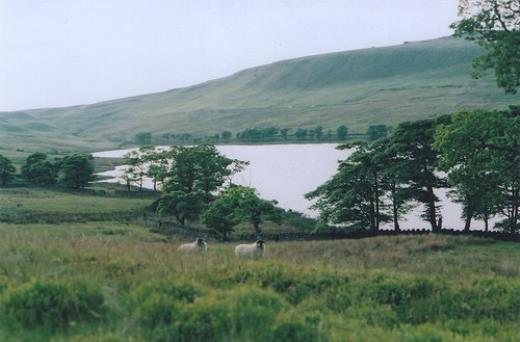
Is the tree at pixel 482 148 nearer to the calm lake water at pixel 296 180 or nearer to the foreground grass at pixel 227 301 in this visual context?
the foreground grass at pixel 227 301

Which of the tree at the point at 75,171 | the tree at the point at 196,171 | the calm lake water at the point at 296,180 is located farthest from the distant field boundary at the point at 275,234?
the tree at the point at 75,171

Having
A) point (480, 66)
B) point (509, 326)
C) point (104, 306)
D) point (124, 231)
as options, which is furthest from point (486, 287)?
point (124, 231)

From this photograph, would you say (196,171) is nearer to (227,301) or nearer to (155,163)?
(155,163)

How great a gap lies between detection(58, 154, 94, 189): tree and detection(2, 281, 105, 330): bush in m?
108

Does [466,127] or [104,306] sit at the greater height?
[466,127]

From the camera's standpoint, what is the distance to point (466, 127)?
24.8m

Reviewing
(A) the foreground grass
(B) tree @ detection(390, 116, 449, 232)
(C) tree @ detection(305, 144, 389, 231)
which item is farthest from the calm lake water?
(A) the foreground grass

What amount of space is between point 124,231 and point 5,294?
160ft

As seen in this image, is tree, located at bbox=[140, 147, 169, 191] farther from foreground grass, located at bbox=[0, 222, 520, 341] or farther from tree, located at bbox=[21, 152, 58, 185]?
foreground grass, located at bbox=[0, 222, 520, 341]

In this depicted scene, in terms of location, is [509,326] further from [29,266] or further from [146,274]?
[29,266]

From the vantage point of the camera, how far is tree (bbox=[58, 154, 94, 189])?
356ft

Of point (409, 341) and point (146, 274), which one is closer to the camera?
point (409, 341)

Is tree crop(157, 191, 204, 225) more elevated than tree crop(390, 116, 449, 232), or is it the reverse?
tree crop(390, 116, 449, 232)

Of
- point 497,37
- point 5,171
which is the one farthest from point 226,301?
point 5,171
